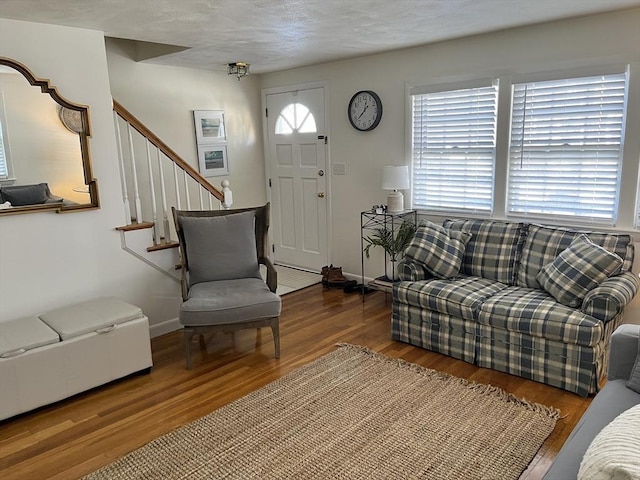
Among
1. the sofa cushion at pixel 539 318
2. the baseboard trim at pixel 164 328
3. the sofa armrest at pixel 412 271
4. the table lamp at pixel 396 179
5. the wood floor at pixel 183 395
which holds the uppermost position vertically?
the table lamp at pixel 396 179

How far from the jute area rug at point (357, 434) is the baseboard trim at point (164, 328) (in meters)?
1.34

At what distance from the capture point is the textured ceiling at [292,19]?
2.76m

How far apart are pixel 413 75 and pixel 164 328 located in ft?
9.90

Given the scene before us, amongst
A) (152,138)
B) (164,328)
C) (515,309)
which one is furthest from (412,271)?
(152,138)

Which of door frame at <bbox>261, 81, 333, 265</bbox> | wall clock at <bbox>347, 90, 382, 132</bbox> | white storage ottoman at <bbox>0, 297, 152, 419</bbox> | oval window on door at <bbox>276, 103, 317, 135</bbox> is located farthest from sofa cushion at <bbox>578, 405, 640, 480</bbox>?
oval window on door at <bbox>276, 103, 317, 135</bbox>

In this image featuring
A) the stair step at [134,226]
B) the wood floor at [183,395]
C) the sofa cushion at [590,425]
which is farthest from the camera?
the stair step at [134,226]

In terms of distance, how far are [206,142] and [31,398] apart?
315 centimetres

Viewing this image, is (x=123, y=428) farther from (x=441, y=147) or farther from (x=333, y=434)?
(x=441, y=147)

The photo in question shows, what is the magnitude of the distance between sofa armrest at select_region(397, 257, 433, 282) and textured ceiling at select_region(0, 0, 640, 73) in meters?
Answer: 1.69

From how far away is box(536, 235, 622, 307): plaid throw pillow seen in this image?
293 centimetres

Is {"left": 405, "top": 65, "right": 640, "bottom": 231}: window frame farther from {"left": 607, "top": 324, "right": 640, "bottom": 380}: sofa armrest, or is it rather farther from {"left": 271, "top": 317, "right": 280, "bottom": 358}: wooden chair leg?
{"left": 271, "top": 317, "right": 280, "bottom": 358}: wooden chair leg

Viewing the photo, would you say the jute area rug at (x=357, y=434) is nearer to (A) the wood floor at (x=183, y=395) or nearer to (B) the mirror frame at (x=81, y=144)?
(A) the wood floor at (x=183, y=395)

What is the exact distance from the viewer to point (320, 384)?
303 cm

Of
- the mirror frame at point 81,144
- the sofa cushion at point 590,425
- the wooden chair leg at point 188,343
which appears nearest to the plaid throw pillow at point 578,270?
the sofa cushion at point 590,425
